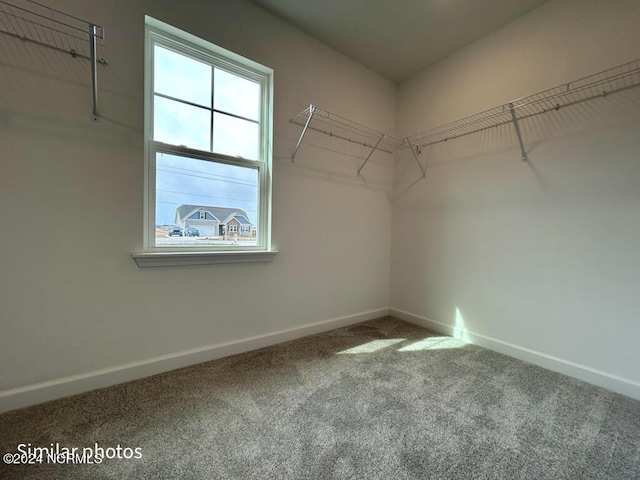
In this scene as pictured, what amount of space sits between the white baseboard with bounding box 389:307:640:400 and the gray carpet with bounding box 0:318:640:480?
71 millimetres

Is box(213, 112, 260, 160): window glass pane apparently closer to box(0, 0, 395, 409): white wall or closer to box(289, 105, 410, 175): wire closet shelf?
box(0, 0, 395, 409): white wall

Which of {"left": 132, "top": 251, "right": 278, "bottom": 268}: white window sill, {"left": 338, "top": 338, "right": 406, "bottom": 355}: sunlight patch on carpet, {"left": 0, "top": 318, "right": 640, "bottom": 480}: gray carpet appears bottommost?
{"left": 0, "top": 318, "right": 640, "bottom": 480}: gray carpet

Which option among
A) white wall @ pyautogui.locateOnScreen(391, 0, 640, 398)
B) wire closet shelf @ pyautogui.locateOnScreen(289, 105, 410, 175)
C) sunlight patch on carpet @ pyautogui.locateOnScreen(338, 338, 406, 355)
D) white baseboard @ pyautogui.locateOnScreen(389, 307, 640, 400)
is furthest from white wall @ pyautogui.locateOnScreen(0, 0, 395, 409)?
white baseboard @ pyautogui.locateOnScreen(389, 307, 640, 400)

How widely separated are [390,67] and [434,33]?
21.0 inches

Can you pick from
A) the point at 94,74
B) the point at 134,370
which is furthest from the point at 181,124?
the point at 134,370

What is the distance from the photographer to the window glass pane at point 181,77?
1.80 m

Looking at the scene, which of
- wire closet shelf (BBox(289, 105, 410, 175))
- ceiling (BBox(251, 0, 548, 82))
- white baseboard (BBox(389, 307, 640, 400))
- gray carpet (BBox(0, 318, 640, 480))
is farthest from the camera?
wire closet shelf (BBox(289, 105, 410, 175))

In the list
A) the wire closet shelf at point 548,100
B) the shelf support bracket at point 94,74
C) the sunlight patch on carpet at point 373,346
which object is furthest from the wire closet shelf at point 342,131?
the sunlight patch on carpet at point 373,346

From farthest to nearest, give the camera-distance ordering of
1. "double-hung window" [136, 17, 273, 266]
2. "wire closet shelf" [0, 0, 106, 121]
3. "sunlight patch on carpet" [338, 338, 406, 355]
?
"sunlight patch on carpet" [338, 338, 406, 355] < "double-hung window" [136, 17, 273, 266] < "wire closet shelf" [0, 0, 106, 121]

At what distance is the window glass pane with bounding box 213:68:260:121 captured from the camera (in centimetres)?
202

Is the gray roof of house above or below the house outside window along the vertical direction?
below

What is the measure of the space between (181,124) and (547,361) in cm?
311

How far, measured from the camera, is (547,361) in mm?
1946

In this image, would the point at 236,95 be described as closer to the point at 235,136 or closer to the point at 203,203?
the point at 235,136
